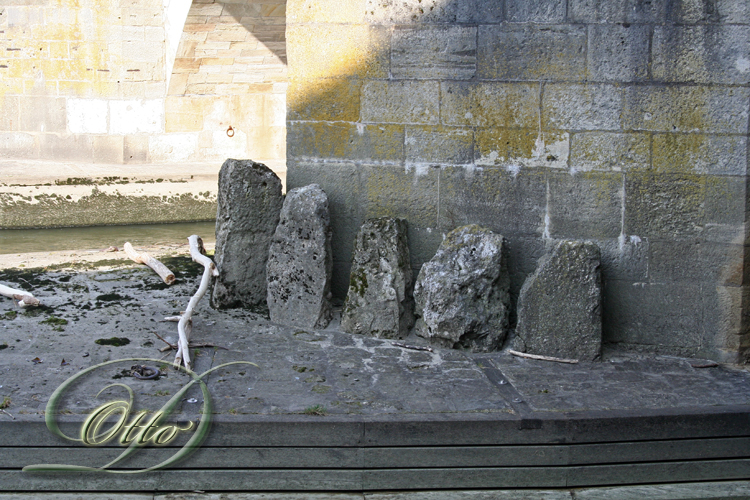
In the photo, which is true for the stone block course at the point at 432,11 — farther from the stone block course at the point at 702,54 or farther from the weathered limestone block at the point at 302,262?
the weathered limestone block at the point at 302,262

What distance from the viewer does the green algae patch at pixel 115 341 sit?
4.31 meters

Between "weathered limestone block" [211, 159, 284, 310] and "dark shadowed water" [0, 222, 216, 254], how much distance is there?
3139 millimetres

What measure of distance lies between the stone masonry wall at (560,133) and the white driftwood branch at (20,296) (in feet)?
6.37

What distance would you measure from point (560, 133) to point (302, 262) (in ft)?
5.60

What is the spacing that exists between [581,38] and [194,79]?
9.24 m

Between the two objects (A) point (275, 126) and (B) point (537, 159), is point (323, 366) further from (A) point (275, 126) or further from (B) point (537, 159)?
(A) point (275, 126)

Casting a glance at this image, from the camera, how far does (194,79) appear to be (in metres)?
12.5

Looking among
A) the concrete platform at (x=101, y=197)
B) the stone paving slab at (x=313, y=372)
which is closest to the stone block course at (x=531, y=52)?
the stone paving slab at (x=313, y=372)

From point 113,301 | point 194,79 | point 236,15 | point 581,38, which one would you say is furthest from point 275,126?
point 581,38

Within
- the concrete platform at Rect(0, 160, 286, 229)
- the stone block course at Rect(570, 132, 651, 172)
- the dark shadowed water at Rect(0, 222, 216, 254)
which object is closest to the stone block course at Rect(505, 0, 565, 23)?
the stone block course at Rect(570, 132, 651, 172)

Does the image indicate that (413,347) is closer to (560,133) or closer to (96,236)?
(560,133)

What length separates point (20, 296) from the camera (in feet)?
16.4
